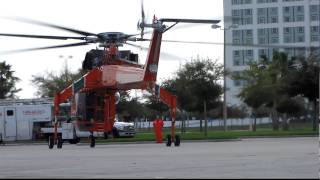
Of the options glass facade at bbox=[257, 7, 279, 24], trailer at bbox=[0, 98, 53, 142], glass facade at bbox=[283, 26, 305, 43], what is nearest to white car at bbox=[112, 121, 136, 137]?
trailer at bbox=[0, 98, 53, 142]

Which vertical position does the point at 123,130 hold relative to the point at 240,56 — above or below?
below

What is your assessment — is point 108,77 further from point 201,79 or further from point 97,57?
point 201,79

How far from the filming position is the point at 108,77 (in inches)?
1335

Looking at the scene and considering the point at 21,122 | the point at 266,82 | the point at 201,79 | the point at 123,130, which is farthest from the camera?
the point at 266,82

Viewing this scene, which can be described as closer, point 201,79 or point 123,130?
point 123,130

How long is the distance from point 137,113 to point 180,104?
1051 centimetres

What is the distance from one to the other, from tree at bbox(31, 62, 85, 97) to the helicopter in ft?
96.5

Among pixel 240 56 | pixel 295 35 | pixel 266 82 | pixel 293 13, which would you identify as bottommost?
pixel 266 82

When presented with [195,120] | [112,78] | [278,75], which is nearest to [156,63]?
[112,78]

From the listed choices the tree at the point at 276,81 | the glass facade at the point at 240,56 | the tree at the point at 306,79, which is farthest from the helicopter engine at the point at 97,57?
the glass facade at the point at 240,56

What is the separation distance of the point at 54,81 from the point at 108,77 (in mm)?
39847

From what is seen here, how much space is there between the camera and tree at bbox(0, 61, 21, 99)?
3017 inches

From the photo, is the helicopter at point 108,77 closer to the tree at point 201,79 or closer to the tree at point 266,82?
the tree at point 201,79

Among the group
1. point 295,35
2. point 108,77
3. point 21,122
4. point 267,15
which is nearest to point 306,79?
point 21,122
